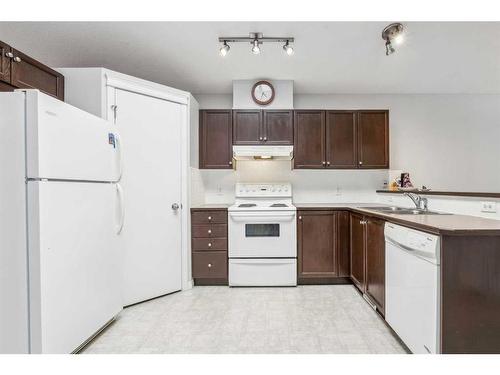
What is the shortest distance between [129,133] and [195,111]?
1012 mm

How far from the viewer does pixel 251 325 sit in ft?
7.12

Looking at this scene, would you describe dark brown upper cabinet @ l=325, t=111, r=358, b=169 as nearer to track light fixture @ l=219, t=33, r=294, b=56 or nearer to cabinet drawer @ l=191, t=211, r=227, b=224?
track light fixture @ l=219, t=33, r=294, b=56

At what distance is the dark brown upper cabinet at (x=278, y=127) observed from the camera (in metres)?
3.38

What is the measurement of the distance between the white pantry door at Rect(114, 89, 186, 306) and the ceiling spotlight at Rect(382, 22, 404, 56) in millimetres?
2054

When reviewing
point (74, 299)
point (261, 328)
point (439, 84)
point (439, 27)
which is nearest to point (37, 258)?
point (74, 299)

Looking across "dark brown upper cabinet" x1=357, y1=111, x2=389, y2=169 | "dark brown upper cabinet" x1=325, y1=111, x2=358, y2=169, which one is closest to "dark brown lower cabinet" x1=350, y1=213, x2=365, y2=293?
"dark brown upper cabinet" x1=325, y1=111, x2=358, y2=169

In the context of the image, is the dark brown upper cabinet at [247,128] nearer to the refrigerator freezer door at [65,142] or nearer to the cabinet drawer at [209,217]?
the cabinet drawer at [209,217]

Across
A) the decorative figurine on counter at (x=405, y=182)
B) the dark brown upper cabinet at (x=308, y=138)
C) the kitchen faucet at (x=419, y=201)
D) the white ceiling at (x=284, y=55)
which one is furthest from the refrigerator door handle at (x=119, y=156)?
the decorative figurine on counter at (x=405, y=182)

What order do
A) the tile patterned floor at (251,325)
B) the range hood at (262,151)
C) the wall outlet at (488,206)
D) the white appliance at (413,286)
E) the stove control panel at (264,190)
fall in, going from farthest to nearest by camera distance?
the stove control panel at (264,190) → the range hood at (262,151) → the tile patterned floor at (251,325) → the wall outlet at (488,206) → the white appliance at (413,286)

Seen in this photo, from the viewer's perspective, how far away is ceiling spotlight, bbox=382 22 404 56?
7.41 ft

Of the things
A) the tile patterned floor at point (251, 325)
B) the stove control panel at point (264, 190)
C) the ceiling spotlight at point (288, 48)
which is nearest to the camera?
the tile patterned floor at point (251, 325)

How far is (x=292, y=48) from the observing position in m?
2.61

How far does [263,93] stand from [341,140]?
1.15 m

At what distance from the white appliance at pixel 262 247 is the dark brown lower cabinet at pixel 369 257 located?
64cm
